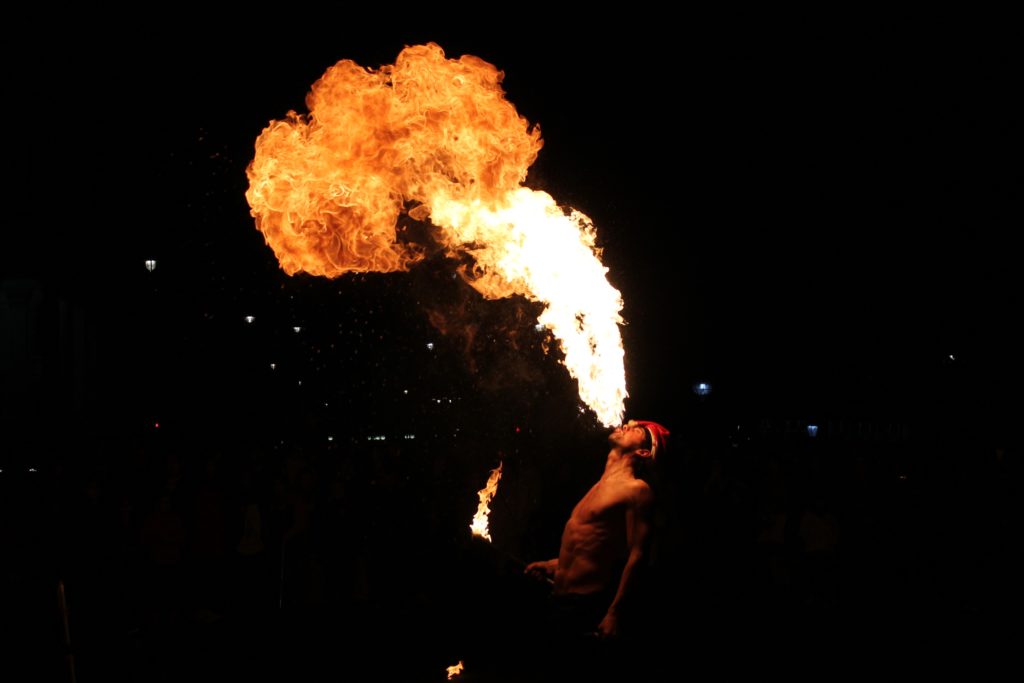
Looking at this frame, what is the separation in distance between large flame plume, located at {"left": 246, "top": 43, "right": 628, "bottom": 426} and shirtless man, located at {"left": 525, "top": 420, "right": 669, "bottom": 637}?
6.32ft

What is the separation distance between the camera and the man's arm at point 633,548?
14.6 ft

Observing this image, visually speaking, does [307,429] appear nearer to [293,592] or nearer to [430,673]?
[293,592]

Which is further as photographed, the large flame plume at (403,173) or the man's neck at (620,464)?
the large flame plume at (403,173)

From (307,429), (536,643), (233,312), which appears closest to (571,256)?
(536,643)

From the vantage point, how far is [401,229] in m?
7.11

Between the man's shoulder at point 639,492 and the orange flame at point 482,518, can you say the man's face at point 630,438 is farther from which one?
the orange flame at point 482,518

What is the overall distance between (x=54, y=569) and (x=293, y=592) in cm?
278

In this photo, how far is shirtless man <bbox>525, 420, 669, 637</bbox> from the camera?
4.61 m

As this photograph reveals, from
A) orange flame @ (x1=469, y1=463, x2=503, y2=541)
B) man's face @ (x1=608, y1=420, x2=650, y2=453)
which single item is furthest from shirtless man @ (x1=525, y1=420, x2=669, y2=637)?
orange flame @ (x1=469, y1=463, x2=503, y2=541)

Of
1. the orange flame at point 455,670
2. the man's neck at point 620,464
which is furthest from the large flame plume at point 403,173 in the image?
the orange flame at point 455,670

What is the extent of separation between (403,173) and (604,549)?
3063mm

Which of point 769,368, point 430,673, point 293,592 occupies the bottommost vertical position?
point 430,673

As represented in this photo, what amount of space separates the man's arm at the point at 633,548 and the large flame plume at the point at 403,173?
204 cm

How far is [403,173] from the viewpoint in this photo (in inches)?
263
